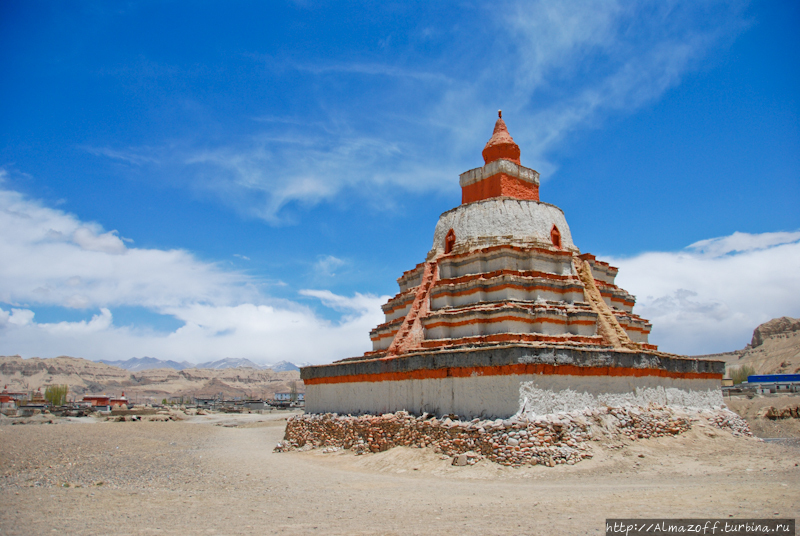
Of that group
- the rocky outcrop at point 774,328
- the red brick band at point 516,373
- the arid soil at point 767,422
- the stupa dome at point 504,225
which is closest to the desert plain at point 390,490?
the red brick band at point 516,373

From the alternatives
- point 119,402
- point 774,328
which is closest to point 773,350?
point 774,328

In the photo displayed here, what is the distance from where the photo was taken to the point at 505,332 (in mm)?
15945

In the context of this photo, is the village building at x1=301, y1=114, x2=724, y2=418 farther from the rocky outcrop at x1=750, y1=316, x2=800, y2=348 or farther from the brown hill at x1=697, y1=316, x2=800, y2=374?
the rocky outcrop at x1=750, y1=316, x2=800, y2=348

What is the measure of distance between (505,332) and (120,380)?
11468 cm

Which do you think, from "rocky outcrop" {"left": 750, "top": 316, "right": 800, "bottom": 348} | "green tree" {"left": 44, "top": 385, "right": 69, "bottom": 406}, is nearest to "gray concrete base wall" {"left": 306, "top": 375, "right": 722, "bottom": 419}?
"green tree" {"left": 44, "top": 385, "right": 69, "bottom": 406}

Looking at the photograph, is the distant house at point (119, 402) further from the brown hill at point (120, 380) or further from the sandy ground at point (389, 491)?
the brown hill at point (120, 380)

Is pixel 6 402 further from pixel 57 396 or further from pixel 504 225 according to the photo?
pixel 504 225

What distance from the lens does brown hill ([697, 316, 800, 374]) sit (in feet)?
199

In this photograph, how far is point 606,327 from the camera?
1666 centimetres

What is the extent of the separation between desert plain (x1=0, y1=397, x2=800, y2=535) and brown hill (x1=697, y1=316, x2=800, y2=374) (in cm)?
5437

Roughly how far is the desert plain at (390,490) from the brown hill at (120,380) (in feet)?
277

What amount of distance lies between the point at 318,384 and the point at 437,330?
453 centimetres

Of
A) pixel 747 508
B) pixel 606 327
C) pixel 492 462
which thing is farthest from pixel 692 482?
pixel 606 327

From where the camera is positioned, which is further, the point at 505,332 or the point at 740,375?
the point at 740,375
